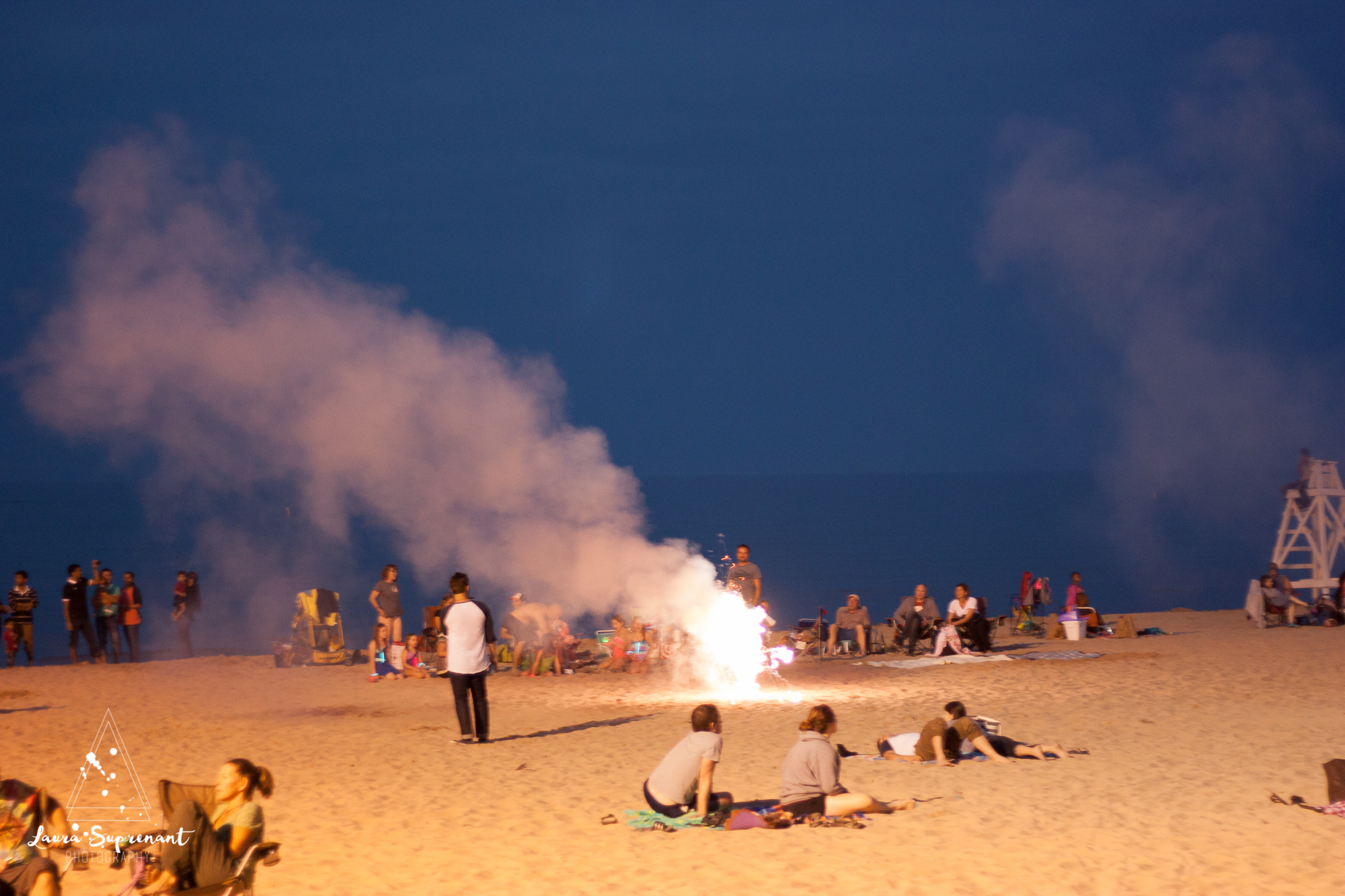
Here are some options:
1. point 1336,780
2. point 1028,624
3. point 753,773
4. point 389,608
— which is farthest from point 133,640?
point 1336,780

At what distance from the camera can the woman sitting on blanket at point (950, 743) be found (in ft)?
33.7

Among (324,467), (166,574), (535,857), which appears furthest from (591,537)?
(166,574)

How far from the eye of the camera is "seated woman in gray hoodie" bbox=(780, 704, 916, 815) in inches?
324

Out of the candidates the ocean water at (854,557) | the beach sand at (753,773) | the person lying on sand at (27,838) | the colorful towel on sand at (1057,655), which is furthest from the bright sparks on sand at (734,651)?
the ocean water at (854,557)

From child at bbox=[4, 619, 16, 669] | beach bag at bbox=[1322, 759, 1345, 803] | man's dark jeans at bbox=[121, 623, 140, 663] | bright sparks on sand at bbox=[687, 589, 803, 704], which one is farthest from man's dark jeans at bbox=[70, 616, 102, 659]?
beach bag at bbox=[1322, 759, 1345, 803]

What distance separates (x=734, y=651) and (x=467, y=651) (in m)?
6.04

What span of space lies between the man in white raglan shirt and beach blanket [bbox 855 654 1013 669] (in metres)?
8.07

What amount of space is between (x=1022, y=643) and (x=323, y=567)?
5984 cm

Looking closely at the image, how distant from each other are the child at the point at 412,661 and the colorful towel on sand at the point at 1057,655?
9498 millimetres

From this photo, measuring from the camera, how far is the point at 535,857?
741 centimetres

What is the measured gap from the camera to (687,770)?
26.9 feet

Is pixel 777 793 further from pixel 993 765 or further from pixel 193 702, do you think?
pixel 193 702

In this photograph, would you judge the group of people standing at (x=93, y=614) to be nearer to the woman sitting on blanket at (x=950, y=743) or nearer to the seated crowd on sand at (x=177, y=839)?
the seated crowd on sand at (x=177, y=839)

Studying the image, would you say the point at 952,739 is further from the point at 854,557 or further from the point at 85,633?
the point at 854,557
